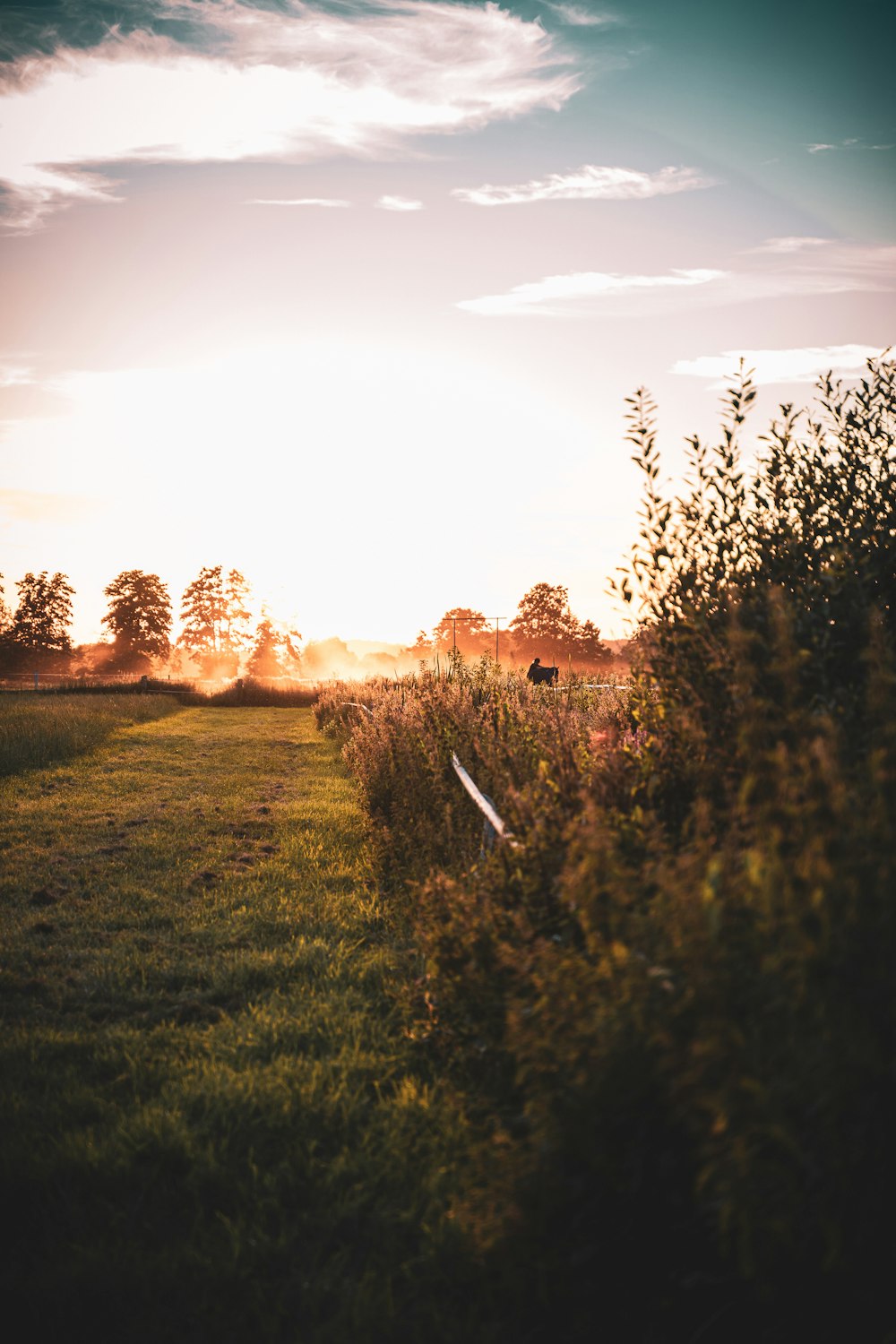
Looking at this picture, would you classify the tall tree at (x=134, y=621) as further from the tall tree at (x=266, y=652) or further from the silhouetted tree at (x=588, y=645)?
the silhouetted tree at (x=588, y=645)

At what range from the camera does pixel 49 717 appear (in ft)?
70.9

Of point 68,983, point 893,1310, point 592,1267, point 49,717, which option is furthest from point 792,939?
point 49,717

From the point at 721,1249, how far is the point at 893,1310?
0.44 m

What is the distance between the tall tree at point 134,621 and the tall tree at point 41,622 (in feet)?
17.4

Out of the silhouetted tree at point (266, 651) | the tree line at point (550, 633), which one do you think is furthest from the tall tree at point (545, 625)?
the silhouetted tree at point (266, 651)

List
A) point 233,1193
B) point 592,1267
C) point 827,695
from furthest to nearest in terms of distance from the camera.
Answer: point 827,695 → point 233,1193 → point 592,1267

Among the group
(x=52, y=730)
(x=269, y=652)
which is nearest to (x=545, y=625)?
(x=269, y=652)

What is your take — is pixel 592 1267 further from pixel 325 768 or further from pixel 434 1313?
pixel 325 768

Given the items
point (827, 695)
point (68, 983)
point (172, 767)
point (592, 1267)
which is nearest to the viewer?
point (592, 1267)

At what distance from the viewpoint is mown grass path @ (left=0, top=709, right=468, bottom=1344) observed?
104 inches

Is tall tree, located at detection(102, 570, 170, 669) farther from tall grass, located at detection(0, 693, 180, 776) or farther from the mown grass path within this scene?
the mown grass path

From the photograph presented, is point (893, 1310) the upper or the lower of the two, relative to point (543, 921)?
lower

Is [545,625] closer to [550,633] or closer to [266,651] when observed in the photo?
[550,633]

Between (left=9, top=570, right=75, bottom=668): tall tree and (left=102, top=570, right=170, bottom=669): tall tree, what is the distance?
5310mm
